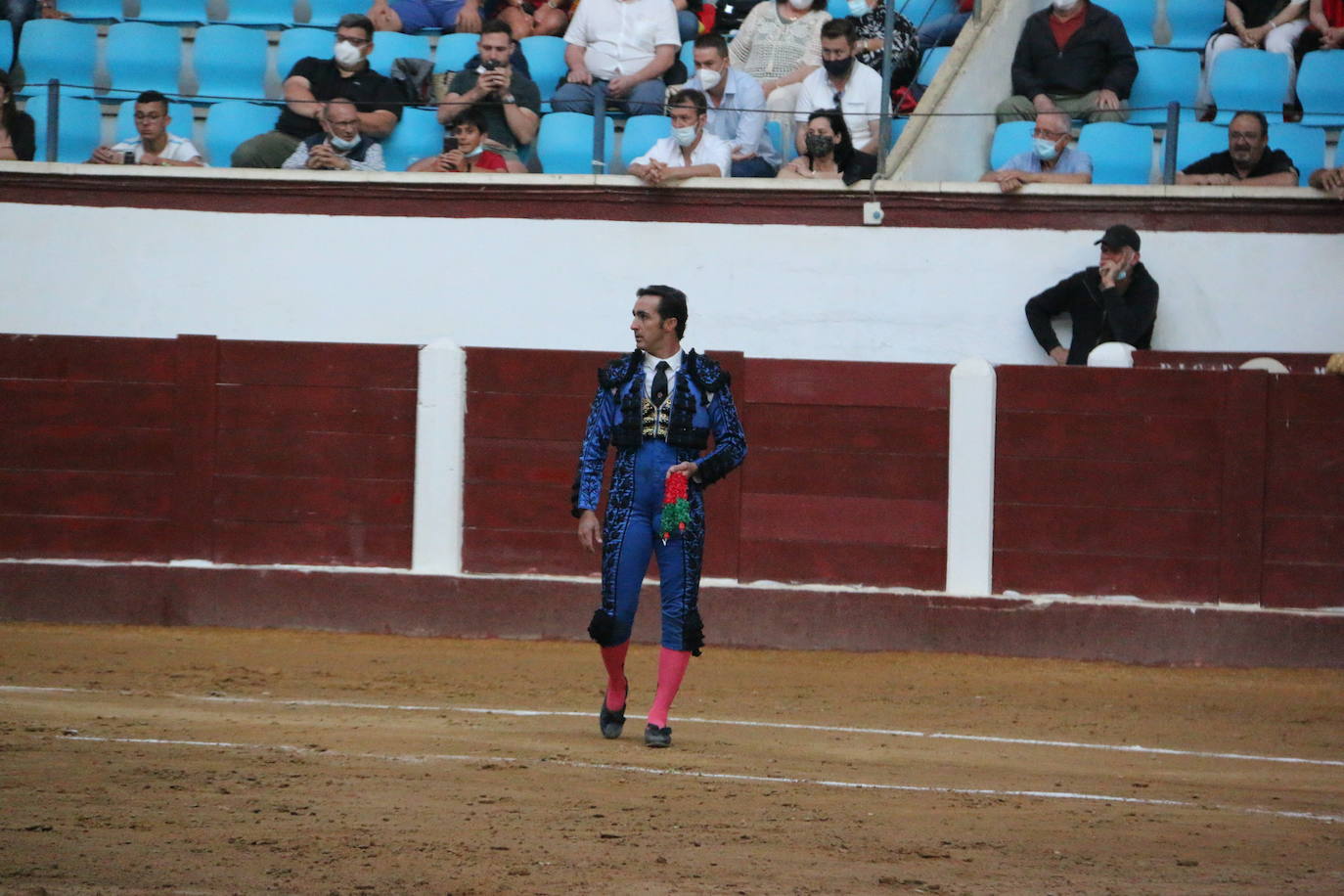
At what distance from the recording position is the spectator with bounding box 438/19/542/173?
1015 cm

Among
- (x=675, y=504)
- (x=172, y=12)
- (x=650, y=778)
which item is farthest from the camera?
(x=172, y=12)

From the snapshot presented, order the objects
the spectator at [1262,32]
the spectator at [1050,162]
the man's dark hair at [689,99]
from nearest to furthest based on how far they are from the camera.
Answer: the spectator at [1050,162]
the man's dark hair at [689,99]
the spectator at [1262,32]

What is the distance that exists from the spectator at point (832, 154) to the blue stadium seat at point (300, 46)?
10.5ft

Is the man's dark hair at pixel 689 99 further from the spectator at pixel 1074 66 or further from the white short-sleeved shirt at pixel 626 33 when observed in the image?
the spectator at pixel 1074 66

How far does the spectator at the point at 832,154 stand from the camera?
959 cm

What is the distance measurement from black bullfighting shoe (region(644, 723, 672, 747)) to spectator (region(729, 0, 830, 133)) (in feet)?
17.6

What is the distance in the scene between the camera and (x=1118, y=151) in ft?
32.4

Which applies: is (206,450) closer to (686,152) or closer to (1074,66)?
(686,152)

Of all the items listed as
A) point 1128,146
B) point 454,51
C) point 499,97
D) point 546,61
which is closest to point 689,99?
point 499,97

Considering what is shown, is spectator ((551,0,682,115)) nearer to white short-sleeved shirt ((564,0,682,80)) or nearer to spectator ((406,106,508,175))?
white short-sleeved shirt ((564,0,682,80))

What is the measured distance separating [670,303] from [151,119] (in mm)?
5583

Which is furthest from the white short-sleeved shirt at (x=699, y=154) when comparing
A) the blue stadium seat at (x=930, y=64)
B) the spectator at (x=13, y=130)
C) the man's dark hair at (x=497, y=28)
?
the spectator at (x=13, y=130)

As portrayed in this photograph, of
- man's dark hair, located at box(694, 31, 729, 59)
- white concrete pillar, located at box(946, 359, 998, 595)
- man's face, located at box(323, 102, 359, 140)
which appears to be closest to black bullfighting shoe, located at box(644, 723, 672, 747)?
white concrete pillar, located at box(946, 359, 998, 595)

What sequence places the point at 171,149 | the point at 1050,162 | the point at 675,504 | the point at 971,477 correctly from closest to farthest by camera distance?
the point at 675,504
the point at 971,477
the point at 1050,162
the point at 171,149
